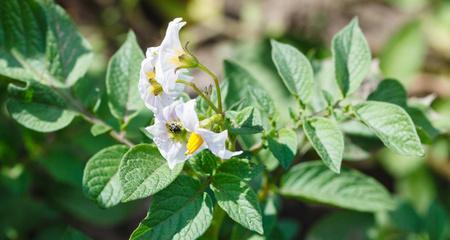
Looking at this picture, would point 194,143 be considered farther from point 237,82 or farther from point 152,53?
point 237,82

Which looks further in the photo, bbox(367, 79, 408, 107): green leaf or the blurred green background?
the blurred green background

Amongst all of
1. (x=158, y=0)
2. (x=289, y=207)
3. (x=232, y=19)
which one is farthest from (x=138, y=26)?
(x=289, y=207)

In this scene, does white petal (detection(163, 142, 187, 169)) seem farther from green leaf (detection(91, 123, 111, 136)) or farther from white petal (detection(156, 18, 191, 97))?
green leaf (detection(91, 123, 111, 136))

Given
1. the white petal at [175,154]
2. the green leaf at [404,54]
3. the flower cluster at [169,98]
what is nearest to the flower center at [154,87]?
the flower cluster at [169,98]

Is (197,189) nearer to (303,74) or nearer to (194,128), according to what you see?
(194,128)

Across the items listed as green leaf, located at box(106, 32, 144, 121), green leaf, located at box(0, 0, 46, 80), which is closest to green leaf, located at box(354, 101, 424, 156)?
green leaf, located at box(106, 32, 144, 121)
